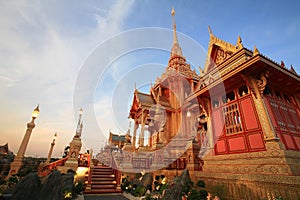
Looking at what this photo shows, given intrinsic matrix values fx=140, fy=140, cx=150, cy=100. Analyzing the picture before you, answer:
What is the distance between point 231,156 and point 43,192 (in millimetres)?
7768

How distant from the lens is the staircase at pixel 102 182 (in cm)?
895

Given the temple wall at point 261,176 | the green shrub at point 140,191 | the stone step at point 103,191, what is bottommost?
A: the stone step at point 103,191

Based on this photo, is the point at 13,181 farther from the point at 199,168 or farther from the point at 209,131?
the point at 209,131

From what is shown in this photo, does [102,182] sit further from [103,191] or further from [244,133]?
[244,133]

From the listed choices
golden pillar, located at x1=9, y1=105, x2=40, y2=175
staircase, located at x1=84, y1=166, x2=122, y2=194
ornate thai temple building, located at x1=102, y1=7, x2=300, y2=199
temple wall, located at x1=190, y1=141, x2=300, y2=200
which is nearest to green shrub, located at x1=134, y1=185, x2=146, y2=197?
ornate thai temple building, located at x1=102, y1=7, x2=300, y2=199

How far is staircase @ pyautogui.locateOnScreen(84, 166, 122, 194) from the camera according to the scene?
895 cm

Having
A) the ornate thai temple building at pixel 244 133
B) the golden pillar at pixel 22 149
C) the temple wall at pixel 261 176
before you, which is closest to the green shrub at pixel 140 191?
the ornate thai temple building at pixel 244 133

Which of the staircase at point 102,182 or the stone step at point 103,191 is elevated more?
the staircase at point 102,182

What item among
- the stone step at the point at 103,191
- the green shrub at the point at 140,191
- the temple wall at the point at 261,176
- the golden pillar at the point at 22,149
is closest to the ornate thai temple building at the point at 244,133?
the temple wall at the point at 261,176

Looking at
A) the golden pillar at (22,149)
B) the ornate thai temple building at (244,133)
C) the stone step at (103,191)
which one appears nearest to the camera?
the ornate thai temple building at (244,133)

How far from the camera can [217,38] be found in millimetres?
10133

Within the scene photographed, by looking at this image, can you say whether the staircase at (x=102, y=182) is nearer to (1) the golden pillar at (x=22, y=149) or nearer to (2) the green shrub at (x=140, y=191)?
(2) the green shrub at (x=140, y=191)

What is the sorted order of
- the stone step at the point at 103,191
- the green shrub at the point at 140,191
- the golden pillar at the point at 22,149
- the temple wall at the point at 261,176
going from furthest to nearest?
1. the golden pillar at the point at 22,149
2. the stone step at the point at 103,191
3. the green shrub at the point at 140,191
4. the temple wall at the point at 261,176

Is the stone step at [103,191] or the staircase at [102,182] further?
the staircase at [102,182]
